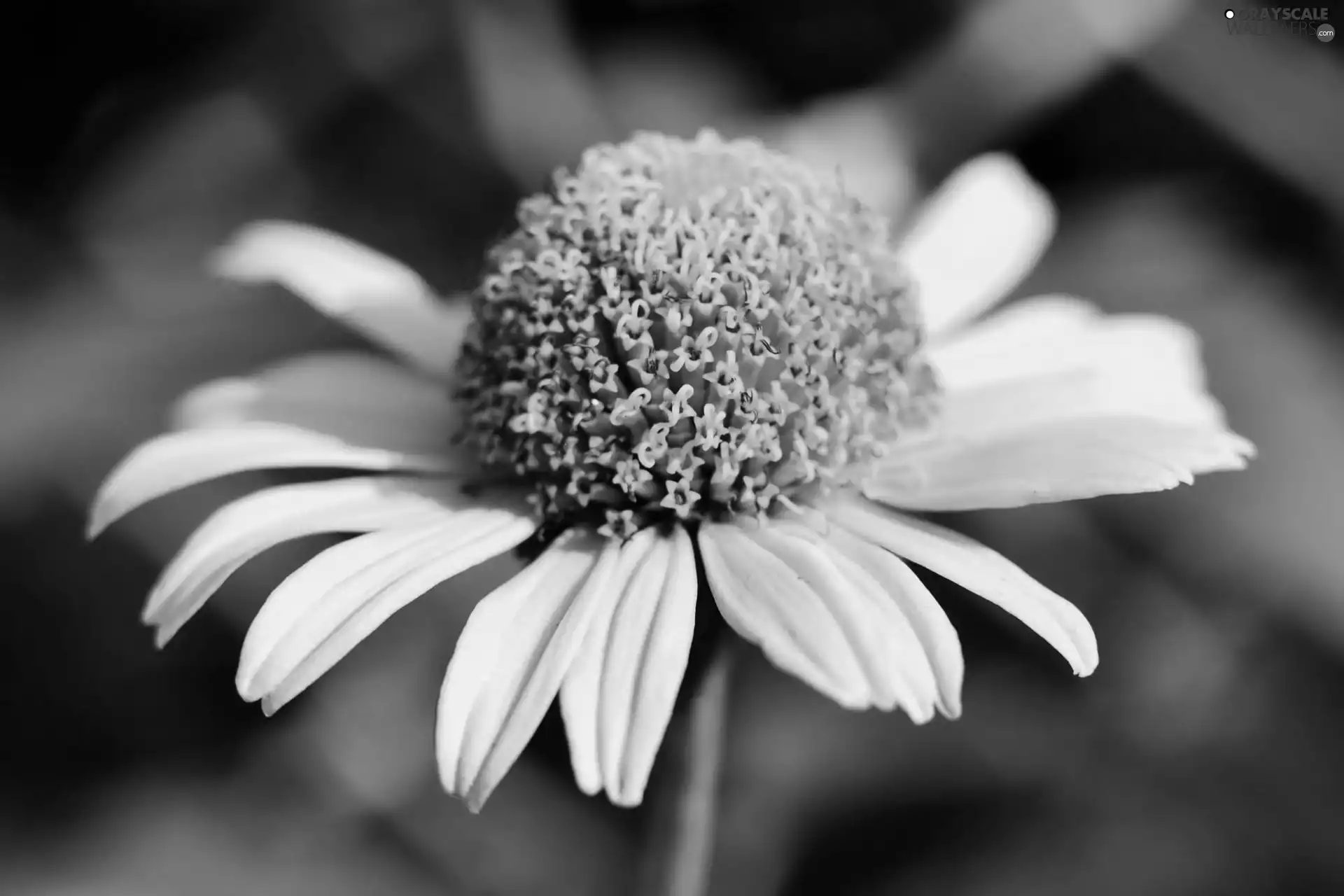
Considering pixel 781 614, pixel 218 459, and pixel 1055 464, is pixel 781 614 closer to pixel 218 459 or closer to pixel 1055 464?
pixel 1055 464

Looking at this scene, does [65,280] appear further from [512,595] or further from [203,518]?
[512,595]

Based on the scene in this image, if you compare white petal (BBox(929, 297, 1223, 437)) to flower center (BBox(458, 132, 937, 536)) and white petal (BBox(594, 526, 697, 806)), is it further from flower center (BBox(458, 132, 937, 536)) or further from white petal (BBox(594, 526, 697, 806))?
white petal (BBox(594, 526, 697, 806))

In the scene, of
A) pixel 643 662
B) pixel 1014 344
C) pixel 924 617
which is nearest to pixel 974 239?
pixel 1014 344

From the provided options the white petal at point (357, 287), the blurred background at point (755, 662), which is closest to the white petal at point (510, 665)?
the white petal at point (357, 287)

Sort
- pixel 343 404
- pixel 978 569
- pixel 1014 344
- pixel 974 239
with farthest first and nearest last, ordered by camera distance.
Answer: pixel 974 239
pixel 1014 344
pixel 343 404
pixel 978 569

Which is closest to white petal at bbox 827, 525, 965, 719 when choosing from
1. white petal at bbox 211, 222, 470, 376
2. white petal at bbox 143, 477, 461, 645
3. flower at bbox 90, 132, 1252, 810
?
flower at bbox 90, 132, 1252, 810

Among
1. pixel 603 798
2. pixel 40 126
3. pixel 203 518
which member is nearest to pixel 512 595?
pixel 603 798

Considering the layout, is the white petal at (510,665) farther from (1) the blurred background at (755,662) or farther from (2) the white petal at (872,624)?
(1) the blurred background at (755,662)
